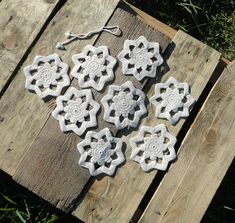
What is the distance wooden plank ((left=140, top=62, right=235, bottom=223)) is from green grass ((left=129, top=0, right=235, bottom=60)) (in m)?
0.55

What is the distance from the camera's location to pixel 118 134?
2.07 meters

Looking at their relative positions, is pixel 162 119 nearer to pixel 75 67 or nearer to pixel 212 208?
pixel 75 67

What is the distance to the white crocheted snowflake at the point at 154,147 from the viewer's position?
205 cm

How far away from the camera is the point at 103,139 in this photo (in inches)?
81.0

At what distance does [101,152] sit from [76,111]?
0.22m

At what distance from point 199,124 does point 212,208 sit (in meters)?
0.59

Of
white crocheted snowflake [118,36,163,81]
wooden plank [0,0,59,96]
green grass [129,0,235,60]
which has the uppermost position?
green grass [129,0,235,60]

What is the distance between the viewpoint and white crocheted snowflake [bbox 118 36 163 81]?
6.95ft

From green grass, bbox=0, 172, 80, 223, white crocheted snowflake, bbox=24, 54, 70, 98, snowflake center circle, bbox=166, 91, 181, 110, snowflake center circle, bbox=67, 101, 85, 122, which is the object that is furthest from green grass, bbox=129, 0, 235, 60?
green grass, bbox=0, 172, 80, 223

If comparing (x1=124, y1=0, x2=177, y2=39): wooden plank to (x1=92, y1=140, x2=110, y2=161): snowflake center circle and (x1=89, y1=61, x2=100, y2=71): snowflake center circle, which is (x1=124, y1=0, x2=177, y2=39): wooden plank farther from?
(x1=92, y1=140, x2=110, y2=161): snowflake center circle

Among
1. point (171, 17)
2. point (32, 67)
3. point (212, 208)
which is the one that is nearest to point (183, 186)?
point (212, 208)

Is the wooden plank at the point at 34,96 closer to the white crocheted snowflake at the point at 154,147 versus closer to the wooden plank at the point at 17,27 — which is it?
the wooden plank at the point at 17,27

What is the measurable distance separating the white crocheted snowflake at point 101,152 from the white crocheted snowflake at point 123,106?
Answer: 0.07 metres

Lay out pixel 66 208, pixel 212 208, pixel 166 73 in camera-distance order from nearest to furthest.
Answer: pixel 66 208, pixel 166 73, pixel 212 208
